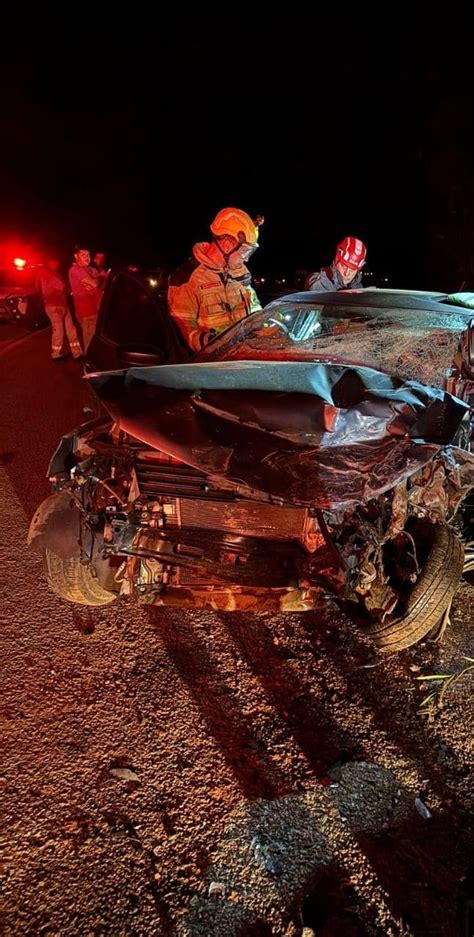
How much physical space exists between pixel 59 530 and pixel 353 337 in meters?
1.91

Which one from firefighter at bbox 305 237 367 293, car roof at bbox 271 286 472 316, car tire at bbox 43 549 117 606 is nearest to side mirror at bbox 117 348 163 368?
car roof at bbox 271 286 472 316

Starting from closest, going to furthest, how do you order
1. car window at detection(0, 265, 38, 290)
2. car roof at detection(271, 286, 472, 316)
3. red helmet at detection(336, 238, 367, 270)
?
car roof at detection(271, 286, 472, 316)
red helmet at detection(336, 238, 367, 270)
car window at detection(0, 265, 38, 290)

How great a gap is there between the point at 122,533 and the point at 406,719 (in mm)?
1491

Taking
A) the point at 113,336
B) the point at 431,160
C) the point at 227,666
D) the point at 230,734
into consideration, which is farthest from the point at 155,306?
the point at 431,160

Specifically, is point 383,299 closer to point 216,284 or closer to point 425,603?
point 216,284

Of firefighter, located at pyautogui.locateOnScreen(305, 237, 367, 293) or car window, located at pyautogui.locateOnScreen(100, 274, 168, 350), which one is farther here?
firefighter, located at pyautogui.locateOnScreen(305, 237, 367, 293)

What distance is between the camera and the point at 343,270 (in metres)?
5.18

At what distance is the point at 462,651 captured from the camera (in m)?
2.99

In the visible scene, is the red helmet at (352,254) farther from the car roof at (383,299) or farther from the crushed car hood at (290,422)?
the crushed car hood at (290,422)

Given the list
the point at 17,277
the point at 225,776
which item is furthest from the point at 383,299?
the point at 17,277

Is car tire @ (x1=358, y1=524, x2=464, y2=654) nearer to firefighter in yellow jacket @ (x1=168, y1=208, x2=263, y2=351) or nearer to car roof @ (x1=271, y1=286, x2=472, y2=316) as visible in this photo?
car roof @ (x1=271, y1=286, x2=472, y2=316)

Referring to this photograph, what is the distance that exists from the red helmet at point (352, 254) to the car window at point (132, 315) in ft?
5.64

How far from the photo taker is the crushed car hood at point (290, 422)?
2236mm

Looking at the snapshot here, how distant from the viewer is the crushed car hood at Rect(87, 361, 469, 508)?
2236 millimetres
